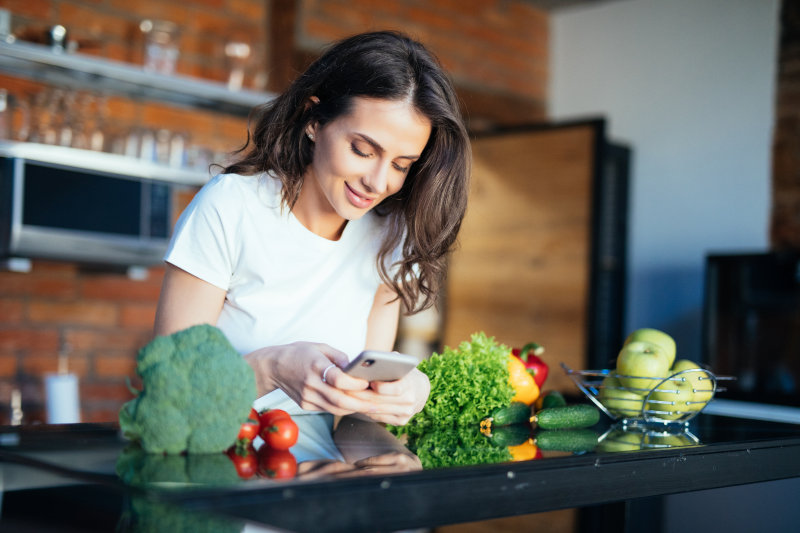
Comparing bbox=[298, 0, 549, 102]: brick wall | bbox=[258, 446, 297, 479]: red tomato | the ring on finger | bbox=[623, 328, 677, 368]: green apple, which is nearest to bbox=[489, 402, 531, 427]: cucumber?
bbox=[623, 328, 677, 368]: green apple

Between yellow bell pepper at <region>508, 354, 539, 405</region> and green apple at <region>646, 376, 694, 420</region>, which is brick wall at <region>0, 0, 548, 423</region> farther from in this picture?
green apple at <region>646, 376, 694, 420</region>

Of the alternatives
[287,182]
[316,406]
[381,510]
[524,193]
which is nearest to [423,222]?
[287,182]

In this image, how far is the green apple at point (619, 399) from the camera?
5.06ft

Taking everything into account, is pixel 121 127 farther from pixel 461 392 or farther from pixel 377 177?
pixel 461 392

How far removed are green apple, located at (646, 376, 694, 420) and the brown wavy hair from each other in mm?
554

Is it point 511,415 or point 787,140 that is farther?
point 787,140

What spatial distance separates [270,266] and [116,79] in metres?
1.91

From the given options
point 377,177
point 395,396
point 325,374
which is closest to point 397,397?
point 395,396

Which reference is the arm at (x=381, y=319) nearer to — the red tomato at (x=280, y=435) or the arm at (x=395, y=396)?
the arm at (x=395, y=396)

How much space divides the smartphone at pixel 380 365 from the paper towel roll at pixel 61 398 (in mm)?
2270

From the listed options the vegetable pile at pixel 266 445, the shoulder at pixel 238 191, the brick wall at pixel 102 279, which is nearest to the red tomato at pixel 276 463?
the vegetable pile at pixel 266 445

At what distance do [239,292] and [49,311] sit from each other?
6.74ft

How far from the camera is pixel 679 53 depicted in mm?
4898

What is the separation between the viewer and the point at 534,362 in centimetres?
175
